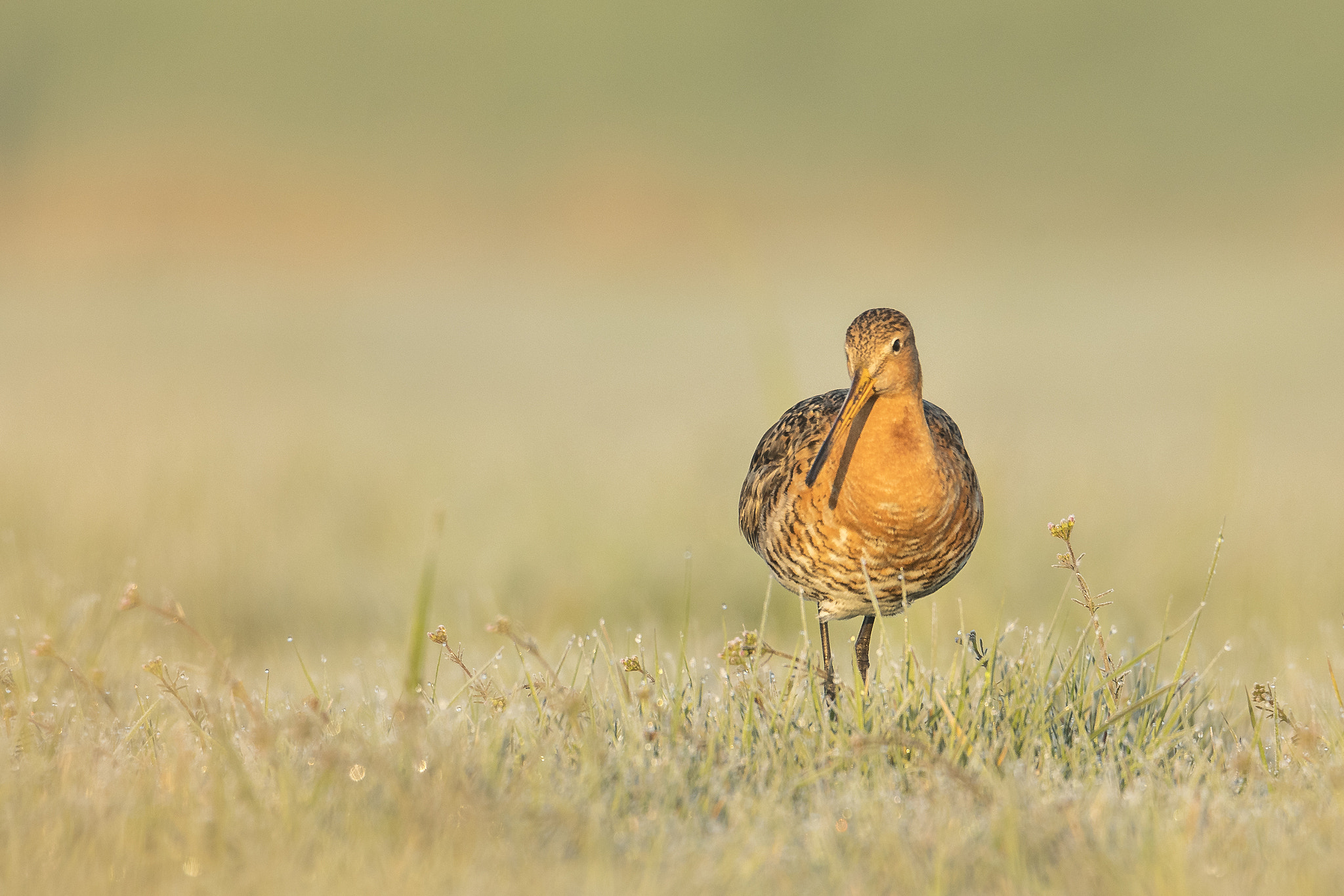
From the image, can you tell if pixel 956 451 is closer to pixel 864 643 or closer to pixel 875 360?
pixel 875 360

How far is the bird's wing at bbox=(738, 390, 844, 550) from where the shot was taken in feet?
12.4

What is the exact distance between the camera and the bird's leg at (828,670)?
343cm

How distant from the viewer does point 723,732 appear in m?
3.07

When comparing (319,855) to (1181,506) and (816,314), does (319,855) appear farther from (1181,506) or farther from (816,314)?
(816,314)

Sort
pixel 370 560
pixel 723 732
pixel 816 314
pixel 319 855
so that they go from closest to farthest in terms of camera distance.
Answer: pixel 319 855 → pixel 723 732 → pixel 370 560 → pixel 816 314

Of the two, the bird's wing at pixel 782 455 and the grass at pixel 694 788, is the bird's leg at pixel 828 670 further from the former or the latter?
the bird's wing at pixel 782 455

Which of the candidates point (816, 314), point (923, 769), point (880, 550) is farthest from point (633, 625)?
point (816, 314)

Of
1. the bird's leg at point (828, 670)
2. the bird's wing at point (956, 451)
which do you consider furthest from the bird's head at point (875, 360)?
the bird's leg at point (828, 670)

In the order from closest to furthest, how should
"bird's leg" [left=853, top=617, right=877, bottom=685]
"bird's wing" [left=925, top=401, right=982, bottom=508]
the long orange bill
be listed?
the long orange bill, "bird's wing" [left=925, top=401, right=982, bottom=508], "bird's leg" [left=853, top=617, right=877, bottom=685]

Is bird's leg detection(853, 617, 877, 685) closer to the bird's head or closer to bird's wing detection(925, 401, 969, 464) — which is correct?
bird's wing detection(925, 401, 969, 464)

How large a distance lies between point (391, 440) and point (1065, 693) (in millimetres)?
6374

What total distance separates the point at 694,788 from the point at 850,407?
1.15m

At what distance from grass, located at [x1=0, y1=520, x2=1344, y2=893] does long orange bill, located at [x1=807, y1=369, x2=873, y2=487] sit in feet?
1.65

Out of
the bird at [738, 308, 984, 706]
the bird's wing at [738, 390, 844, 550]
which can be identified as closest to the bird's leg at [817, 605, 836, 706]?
the bird at [738, 308, 984, 706]
